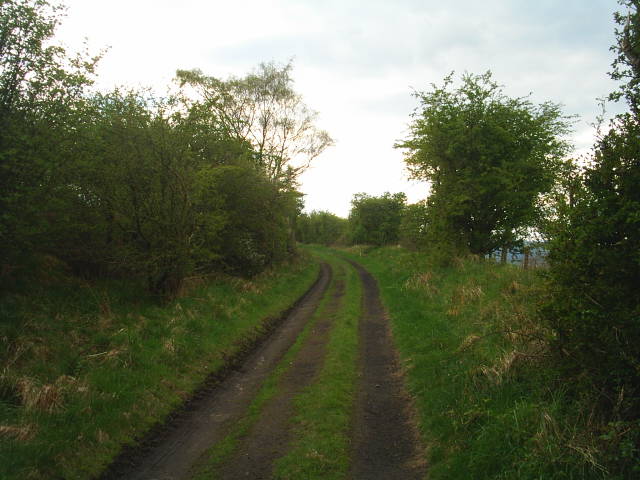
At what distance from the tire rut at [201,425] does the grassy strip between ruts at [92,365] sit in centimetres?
38

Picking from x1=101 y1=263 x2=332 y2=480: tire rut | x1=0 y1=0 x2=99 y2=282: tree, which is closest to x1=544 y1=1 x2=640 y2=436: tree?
x1=101 y1=263 x2=332 y2=480: tire rut

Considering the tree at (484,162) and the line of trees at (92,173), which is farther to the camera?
the tree at (484,162)

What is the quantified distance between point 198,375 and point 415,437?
5.42 meters

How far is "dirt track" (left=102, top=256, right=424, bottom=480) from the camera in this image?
20.4 feet

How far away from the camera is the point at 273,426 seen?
746 cm

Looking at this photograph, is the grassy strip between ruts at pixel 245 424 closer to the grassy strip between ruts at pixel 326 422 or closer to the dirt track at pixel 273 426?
the dirt track at pixel 273 426

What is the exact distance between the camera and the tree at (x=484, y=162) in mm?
21859

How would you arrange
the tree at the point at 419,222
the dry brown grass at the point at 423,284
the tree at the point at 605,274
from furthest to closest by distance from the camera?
the tree at the point at 419,222
the dry brown grass at the point at 423,284
the tree at the point at 605,274

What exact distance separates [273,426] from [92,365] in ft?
14.3

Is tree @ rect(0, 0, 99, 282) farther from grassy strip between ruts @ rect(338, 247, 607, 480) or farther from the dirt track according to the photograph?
grassy strip between ruts @ rect(338, 247, 607, 480)

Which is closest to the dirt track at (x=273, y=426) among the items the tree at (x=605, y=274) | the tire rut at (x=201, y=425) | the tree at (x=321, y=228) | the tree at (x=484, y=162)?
the tire rut at (x=201, y=425)

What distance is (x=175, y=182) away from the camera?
1415 cm

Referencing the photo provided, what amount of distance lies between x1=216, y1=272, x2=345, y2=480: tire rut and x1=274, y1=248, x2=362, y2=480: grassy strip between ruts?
0.59 ft

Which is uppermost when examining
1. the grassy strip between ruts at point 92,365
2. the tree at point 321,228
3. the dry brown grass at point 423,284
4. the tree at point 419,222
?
the tree at point 321,228
